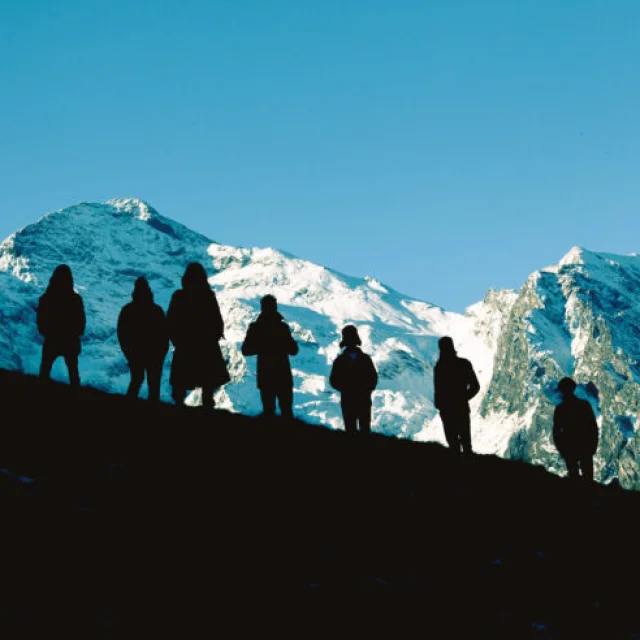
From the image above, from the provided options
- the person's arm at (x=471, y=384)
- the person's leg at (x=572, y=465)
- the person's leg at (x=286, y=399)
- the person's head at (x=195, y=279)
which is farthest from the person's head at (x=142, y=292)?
the person's leg at (x=572, y=465)

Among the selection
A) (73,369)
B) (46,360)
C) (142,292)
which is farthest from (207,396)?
(46,360)

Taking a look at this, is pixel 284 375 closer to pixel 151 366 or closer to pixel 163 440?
pixel 151 366

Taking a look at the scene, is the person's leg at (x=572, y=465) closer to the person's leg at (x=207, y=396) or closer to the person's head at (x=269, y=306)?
the person's head at (x=269, y=306)

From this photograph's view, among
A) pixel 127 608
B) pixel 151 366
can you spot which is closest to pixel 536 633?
pixel 127 608

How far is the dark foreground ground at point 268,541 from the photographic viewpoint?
8.13 meters

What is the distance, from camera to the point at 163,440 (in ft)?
45.0

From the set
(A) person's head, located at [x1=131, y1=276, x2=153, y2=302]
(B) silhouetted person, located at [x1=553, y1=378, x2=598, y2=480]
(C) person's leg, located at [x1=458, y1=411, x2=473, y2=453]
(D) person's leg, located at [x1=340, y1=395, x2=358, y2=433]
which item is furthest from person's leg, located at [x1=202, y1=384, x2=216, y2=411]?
(B) silhouetted person, located at [x1=553, y1=378, x2=598, y2=480]

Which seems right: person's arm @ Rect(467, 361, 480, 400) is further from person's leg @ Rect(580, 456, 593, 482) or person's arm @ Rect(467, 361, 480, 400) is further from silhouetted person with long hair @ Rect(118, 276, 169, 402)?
silhouetted person with long hair @ Rect(118, 276, 169, 402)

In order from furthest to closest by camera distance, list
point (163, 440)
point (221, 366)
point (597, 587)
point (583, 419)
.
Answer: point (583, 419), point (221, 366), point (163, 440), point (597, 587)

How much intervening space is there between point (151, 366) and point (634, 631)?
10.6 metres

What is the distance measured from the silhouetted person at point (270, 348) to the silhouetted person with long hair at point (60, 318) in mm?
3920

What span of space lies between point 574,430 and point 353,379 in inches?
226

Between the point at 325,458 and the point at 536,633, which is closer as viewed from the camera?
the point at 536,633

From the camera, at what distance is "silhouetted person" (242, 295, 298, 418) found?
17234 mm
